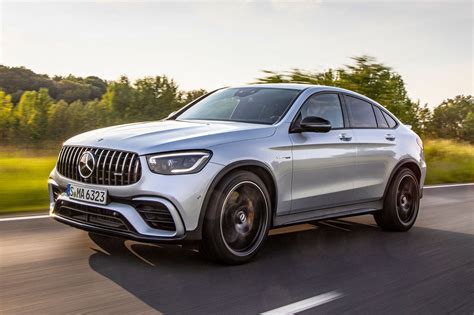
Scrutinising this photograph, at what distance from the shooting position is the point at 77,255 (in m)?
5.30

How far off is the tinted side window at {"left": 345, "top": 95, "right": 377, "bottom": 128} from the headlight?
253 cm

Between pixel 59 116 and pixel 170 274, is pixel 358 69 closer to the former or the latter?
pixel 59 116

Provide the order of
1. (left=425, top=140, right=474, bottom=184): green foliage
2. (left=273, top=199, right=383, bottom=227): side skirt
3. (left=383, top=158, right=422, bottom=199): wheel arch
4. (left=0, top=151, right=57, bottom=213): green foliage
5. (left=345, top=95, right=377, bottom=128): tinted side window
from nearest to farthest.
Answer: (left=273, top=199, right=383, bottom=227): side skirt → (left=345, top=95, right=377, bottom=128): tinted side window → (left=383, top=158, right=422, bottom=199): wheel arch → (left=0, top=151, right=57, bottom=213): green foliage → (left=425, top=140, right=474, bottom=184): green foliage

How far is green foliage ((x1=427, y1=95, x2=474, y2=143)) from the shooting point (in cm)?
3603

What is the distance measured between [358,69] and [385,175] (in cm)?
1429

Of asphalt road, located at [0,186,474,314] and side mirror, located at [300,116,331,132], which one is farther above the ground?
side mirror, located at [300,116,331,132]

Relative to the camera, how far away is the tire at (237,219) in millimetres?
5047

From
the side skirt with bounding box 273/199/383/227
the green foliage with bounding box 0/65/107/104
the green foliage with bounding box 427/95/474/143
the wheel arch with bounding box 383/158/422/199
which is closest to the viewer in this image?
the side skirt with bounding box 273/199/383/227

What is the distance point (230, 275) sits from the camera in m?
4.96

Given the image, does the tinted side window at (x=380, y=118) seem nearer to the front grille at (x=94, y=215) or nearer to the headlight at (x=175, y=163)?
the headlight at (x=175, y=163)

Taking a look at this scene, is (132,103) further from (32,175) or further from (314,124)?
(314,124)

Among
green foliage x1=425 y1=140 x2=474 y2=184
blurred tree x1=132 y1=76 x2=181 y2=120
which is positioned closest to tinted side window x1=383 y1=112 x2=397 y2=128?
green foliage x1=425 y1=140 x2=474 y2=184

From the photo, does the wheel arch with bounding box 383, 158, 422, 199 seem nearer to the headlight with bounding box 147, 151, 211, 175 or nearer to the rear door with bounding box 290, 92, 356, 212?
the rear door with bounding box 290, 92, 356, 212

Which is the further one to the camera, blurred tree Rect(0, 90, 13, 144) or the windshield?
blurred tree Rect(0, 90, 13, 144)
